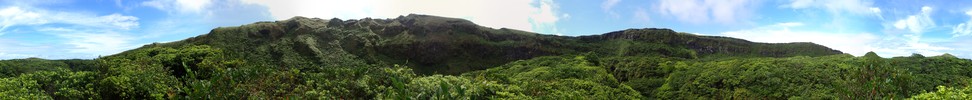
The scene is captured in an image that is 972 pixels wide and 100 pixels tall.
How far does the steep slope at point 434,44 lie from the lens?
130 m

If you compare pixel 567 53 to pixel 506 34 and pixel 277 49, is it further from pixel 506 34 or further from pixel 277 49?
pixel 277 49

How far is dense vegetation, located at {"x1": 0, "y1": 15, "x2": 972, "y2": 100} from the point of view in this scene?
53.1m

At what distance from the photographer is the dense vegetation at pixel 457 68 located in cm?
5309

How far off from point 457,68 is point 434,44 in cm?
1161

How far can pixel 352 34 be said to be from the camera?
482 ft

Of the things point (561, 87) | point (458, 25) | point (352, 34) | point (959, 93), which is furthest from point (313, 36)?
point (959, 93)

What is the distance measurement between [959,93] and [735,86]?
106 feet

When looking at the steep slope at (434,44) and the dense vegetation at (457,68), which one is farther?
the steep slope at (434,44)

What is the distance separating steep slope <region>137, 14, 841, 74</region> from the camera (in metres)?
130

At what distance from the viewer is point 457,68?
134500 mm

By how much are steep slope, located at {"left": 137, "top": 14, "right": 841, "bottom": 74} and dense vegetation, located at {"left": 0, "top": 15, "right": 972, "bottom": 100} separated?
1.17 ft

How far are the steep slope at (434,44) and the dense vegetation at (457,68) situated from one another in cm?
36

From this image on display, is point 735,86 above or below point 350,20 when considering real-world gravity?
below

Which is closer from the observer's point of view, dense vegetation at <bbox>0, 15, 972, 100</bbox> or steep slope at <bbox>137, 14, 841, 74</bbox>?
dense vegetation at <bbox>0, 15, 972, 100</bbox>
